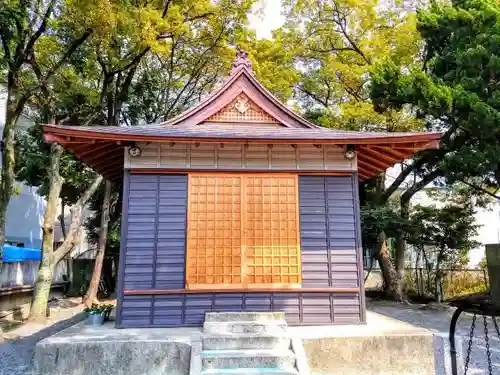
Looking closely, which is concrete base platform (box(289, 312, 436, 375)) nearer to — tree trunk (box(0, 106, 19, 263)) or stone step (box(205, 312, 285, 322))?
stone step (box(205, 312, 285, 322))

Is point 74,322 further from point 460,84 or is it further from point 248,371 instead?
point 460,84

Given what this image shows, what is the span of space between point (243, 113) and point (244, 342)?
447cm

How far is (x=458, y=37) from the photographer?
11.9 metres

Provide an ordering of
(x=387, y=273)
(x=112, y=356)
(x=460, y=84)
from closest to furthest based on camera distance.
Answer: (x=112, y=356) < (x=460, y=84) < (x=387, y=273)

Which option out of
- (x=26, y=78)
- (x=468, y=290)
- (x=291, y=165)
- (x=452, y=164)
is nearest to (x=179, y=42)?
(x=26, y=78)

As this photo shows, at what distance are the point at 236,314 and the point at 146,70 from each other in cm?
1297

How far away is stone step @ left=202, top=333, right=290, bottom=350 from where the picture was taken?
238 inches

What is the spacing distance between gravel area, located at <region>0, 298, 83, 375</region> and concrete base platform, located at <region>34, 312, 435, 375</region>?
191cm

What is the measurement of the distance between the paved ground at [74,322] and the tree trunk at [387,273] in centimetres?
83

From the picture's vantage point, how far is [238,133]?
7.34 meters

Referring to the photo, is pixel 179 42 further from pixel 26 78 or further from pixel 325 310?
pixel 325 310

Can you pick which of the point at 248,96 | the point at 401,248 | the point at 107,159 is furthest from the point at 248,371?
the point at 401,248

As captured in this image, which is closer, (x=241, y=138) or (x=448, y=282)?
(x=241, y=138)

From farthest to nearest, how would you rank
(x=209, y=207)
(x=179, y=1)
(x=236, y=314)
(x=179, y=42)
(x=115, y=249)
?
(x=115, y=249) < (x=179, y=42) < (x=179, y=1) < (x=209, y=207) < (x=236, y=314)
